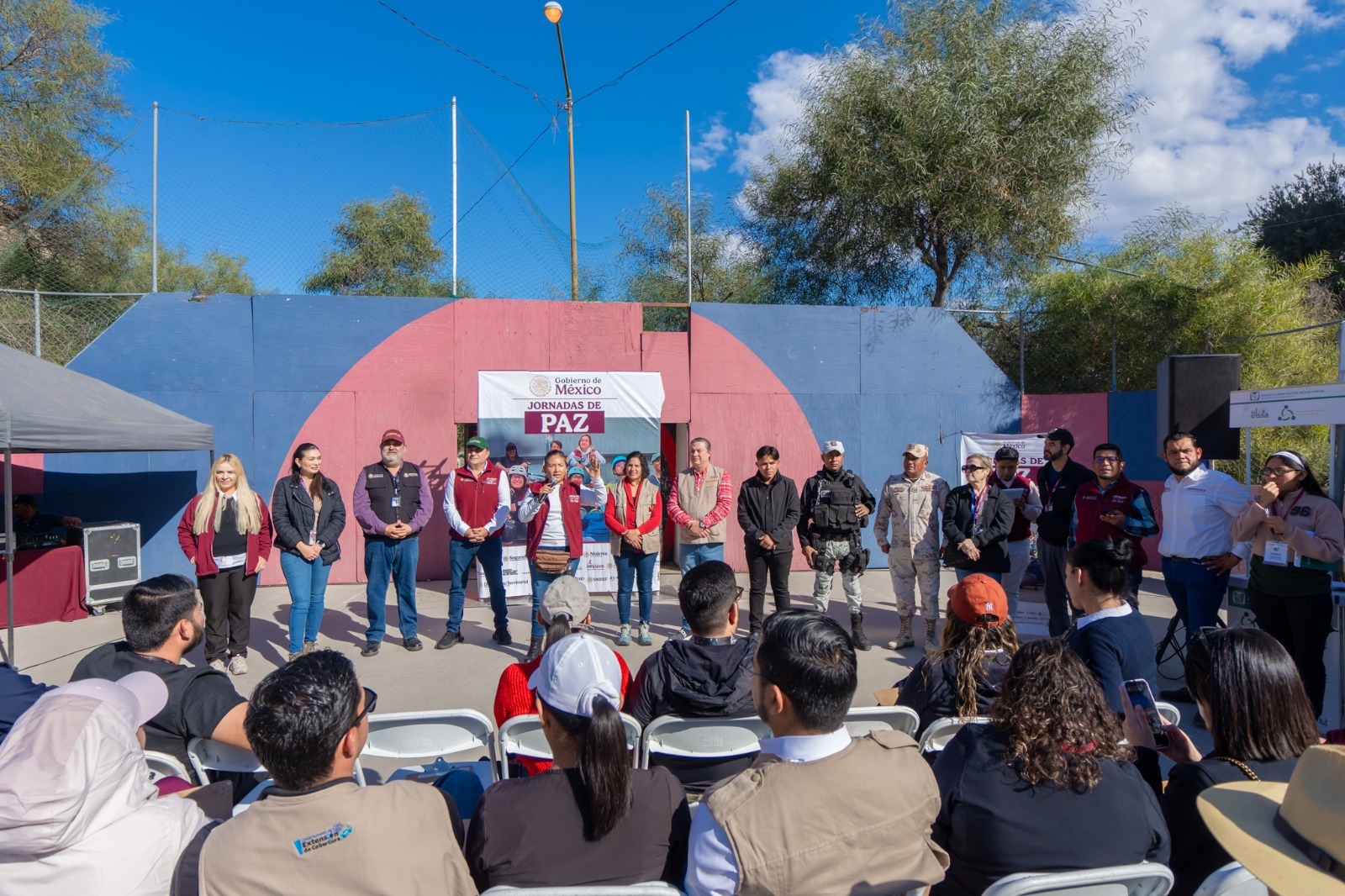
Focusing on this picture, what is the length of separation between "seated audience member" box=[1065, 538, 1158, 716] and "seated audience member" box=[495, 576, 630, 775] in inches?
71.2

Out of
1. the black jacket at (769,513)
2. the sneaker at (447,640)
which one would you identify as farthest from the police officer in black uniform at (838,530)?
the sneaker at (447,640)

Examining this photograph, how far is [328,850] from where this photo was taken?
1.56 m

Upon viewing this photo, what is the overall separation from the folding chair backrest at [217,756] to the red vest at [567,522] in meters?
3.54

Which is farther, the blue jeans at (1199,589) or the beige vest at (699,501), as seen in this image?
the beige vest at (699,501)

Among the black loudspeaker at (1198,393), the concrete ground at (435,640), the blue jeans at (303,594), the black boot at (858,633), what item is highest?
the black loudspeaker at (1198,393)

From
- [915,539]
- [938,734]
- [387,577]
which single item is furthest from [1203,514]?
[387,577]

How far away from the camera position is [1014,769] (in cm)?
185

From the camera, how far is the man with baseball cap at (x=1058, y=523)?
5.84m

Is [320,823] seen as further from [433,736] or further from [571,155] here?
[571,155]

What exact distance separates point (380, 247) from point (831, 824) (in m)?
20.3

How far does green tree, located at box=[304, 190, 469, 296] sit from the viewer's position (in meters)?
19.3

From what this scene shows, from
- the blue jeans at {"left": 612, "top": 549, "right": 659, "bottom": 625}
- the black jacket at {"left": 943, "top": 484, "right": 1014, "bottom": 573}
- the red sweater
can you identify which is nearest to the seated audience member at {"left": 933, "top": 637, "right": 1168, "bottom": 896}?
the red sweater

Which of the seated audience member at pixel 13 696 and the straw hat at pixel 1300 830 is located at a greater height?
the straw hat at pixel 1300 830

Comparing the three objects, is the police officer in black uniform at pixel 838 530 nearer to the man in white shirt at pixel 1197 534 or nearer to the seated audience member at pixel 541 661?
the man in white shirt at pixel 1197 534
